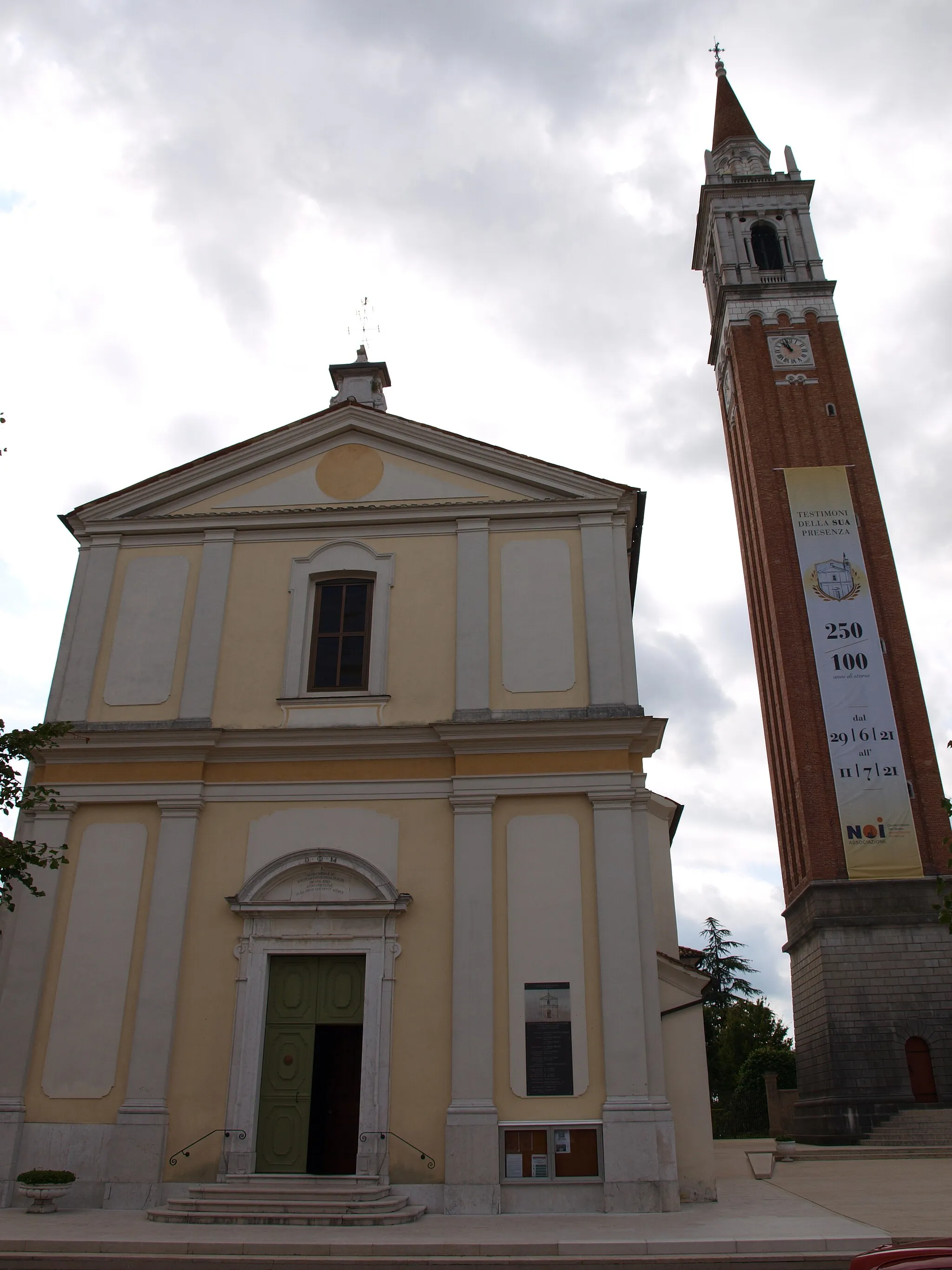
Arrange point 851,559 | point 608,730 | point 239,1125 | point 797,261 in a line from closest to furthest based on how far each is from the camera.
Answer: point 239,1125 → point 608,730 → point 851,559 → point 797,261

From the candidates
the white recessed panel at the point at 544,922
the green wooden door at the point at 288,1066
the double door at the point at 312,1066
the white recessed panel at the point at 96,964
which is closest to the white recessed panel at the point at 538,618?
the white recessed panel at the point at 544,922

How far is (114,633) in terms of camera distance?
14188 mm

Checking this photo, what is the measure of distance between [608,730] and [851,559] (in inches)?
932

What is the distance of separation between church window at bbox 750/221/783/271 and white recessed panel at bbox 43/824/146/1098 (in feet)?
128

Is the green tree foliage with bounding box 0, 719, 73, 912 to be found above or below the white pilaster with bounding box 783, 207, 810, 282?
below

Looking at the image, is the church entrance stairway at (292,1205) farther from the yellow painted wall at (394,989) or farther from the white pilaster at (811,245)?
the white pilaster at (811,245)

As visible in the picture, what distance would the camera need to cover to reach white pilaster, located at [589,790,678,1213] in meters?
10.3

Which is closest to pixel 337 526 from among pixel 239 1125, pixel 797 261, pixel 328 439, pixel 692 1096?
pixel 328 439

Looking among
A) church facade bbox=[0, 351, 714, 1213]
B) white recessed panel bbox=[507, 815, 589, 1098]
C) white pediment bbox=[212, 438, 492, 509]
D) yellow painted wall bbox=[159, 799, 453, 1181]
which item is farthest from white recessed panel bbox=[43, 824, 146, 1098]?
white pediment bbox=[212, 438, 492, 509]

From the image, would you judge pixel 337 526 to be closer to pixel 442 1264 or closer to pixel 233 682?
pixel 233 682

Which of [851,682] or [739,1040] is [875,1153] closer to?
[851,682]

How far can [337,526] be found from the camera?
579 inches

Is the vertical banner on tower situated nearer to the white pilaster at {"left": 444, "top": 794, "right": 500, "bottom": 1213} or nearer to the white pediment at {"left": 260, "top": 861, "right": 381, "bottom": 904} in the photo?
the white pilaster at {"left": 444, "top": 794, "right": 500, "bottom": 1213}

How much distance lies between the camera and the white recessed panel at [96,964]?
1140 centimetres
